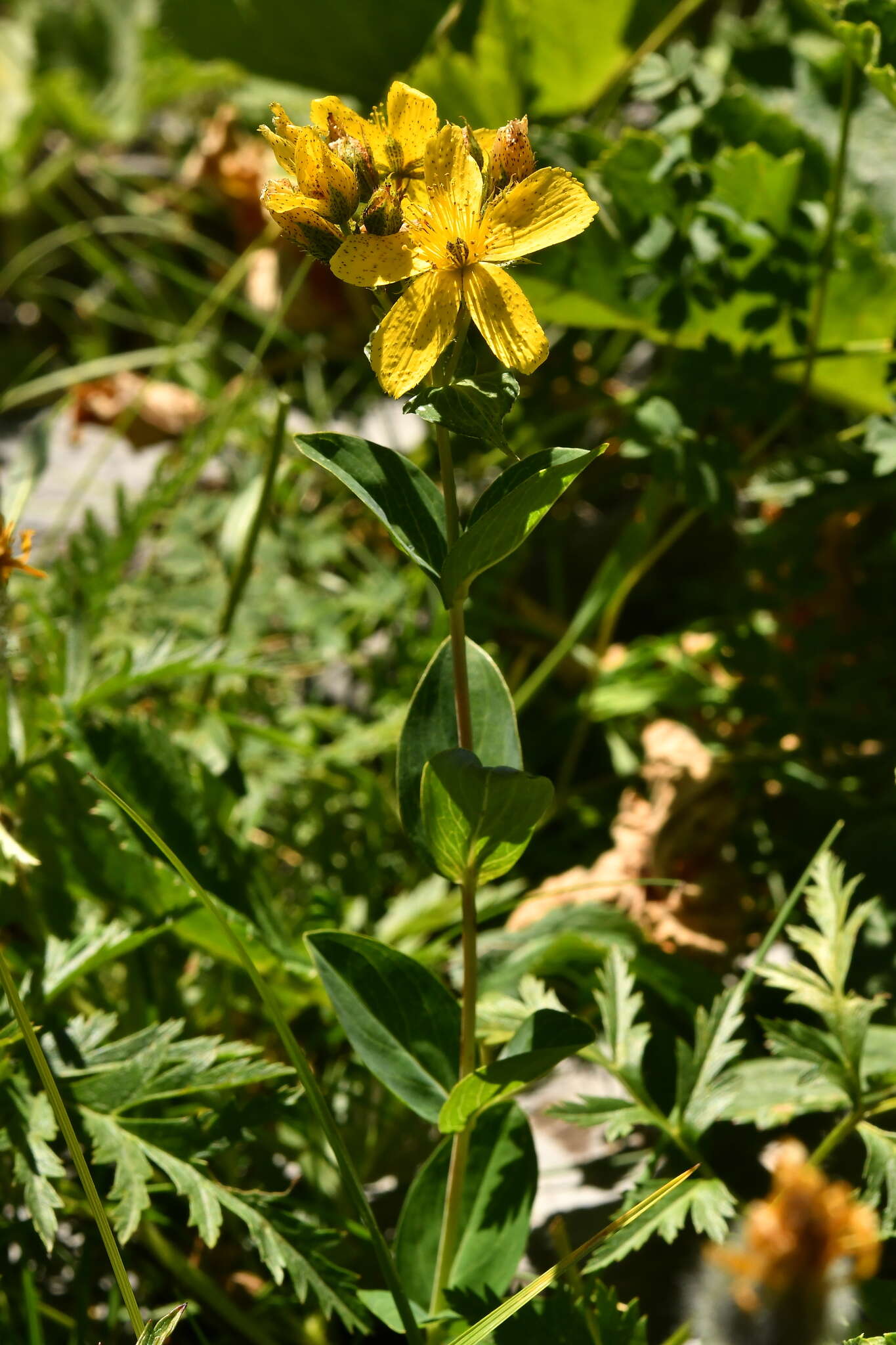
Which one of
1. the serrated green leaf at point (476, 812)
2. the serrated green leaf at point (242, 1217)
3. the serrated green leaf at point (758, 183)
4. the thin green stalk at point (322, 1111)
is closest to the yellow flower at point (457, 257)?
the serrated green leaf at point (476, 812)

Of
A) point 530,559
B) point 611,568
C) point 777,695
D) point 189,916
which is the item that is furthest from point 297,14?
point 189,916

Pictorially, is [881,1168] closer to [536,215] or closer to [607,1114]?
[607,1114]

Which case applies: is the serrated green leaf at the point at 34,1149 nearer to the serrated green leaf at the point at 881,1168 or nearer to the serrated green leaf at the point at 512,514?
the serrated green leaf at the point at 512,514

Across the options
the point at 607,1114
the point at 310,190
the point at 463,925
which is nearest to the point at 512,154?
the point at 310,190

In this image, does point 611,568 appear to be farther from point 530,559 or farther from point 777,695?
point 530,559

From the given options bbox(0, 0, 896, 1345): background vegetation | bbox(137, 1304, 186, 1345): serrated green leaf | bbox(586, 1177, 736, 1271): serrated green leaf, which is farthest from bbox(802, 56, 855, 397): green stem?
bbox(137, 1304, 186, 1345): serrated green leaf

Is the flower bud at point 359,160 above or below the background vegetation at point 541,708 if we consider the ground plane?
above

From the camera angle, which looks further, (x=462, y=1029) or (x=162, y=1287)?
(x=162, y=1287)
